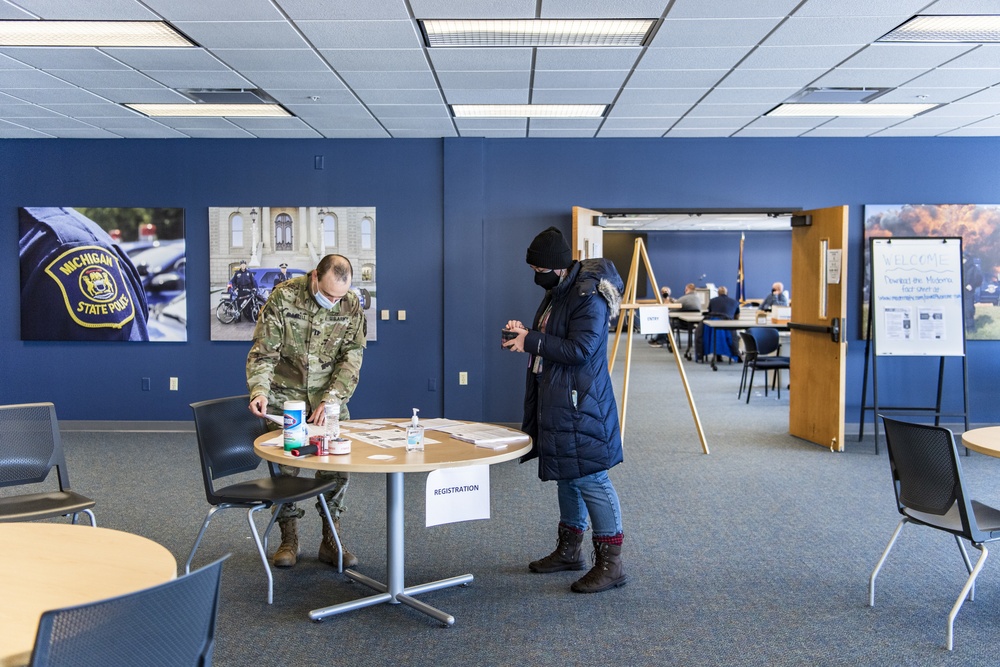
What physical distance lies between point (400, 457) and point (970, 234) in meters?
6.79

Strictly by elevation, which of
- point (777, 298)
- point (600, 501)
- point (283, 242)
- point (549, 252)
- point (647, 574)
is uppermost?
point (283, 242)

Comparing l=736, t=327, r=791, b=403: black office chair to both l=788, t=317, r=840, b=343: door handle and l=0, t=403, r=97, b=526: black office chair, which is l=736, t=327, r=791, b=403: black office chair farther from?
l=0, t=403, r=97, b=526: black office chair

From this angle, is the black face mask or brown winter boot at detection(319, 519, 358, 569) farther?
brown winter boot at detection(319, 519, 358, 569)

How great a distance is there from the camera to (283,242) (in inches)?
303

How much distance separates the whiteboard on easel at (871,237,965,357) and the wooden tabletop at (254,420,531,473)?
502cm

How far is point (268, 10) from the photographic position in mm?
4148

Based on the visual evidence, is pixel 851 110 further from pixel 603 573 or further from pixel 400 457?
pixel 400 457

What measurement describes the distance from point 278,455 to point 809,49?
3.89m

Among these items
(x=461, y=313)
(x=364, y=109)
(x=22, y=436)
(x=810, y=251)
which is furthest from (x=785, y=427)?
(x=22, y=436)

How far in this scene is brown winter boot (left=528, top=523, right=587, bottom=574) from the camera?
390 cm

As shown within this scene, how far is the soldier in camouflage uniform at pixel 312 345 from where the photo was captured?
3.85 metres

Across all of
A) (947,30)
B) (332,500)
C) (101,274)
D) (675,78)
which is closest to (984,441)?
(947,30)

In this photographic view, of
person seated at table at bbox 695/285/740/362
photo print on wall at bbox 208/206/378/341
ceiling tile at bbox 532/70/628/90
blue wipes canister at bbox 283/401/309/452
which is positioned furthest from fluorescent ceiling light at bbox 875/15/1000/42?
person seated at table at bbox 695/285/740/362

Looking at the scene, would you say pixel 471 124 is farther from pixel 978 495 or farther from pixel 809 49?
pixel 978 495
